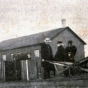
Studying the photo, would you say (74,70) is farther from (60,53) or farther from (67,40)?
(67,40)

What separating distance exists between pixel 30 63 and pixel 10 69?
1.24m

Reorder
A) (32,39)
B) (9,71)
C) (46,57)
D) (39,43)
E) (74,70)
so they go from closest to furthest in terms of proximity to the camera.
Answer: (74,70) < (46,57) < (9,71) < (39,43) < (32,39)

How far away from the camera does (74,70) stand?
8.82 m

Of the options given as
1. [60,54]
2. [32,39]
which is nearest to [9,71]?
[60,54]

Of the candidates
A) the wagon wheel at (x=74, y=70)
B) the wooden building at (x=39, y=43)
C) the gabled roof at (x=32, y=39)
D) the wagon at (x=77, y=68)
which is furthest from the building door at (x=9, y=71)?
the gabled roof at (x=32, y=39)

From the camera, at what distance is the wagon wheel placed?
8711mm

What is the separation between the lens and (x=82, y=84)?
25.7 feet

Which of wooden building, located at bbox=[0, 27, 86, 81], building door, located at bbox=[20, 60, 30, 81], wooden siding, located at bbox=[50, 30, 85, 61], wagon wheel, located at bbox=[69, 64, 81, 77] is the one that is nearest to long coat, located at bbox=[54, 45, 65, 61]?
building door, located at bbox=[20, 60, 30, 81]

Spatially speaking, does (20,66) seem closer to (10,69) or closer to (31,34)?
(10,69)

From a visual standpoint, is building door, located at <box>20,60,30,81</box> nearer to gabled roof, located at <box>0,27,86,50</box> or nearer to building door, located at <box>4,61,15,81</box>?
building door, located at <box>4,61,15,81</box>

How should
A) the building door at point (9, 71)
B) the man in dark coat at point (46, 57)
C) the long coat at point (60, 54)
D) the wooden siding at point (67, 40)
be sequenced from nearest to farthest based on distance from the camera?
the man in dark coat at point (46, 57) → the long coat at point (60, 54) → the building door at point (9, 71) → the wooden siding at point (67, 40)

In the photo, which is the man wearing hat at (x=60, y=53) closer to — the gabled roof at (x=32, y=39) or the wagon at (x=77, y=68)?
the wagon at (x=77, y=68)

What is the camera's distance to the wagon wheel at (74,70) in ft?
28.6

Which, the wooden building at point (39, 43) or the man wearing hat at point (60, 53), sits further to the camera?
the wooden building at point (39, 43)
